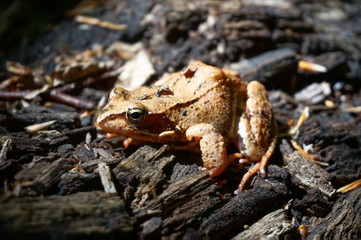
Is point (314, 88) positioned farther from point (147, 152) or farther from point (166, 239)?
point (166, 239)

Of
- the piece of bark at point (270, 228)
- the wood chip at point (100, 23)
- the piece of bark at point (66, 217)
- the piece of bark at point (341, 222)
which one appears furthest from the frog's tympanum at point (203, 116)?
the wood chip at point (100, 23)

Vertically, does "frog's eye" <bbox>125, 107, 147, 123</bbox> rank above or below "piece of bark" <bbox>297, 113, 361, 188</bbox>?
above

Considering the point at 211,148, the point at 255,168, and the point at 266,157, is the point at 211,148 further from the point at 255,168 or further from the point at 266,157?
the point at 266,157

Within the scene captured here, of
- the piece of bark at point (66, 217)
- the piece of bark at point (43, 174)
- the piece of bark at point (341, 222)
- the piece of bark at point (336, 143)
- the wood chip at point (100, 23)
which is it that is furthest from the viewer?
the wood chip at point (100, 23)

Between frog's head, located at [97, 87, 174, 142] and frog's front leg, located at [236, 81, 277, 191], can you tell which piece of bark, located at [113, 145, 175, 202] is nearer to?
frog's head, located at [97, 87, 174, 142]

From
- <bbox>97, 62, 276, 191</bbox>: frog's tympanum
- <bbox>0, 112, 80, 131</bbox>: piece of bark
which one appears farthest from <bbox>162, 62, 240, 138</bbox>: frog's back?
<bbox>0, 112, 80, 131</bbox>: piece of bark

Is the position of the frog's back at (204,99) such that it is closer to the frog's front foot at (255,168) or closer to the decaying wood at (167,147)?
the frog's front foot at (255,168)

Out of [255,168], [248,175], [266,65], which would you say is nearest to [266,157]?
[255,168]
